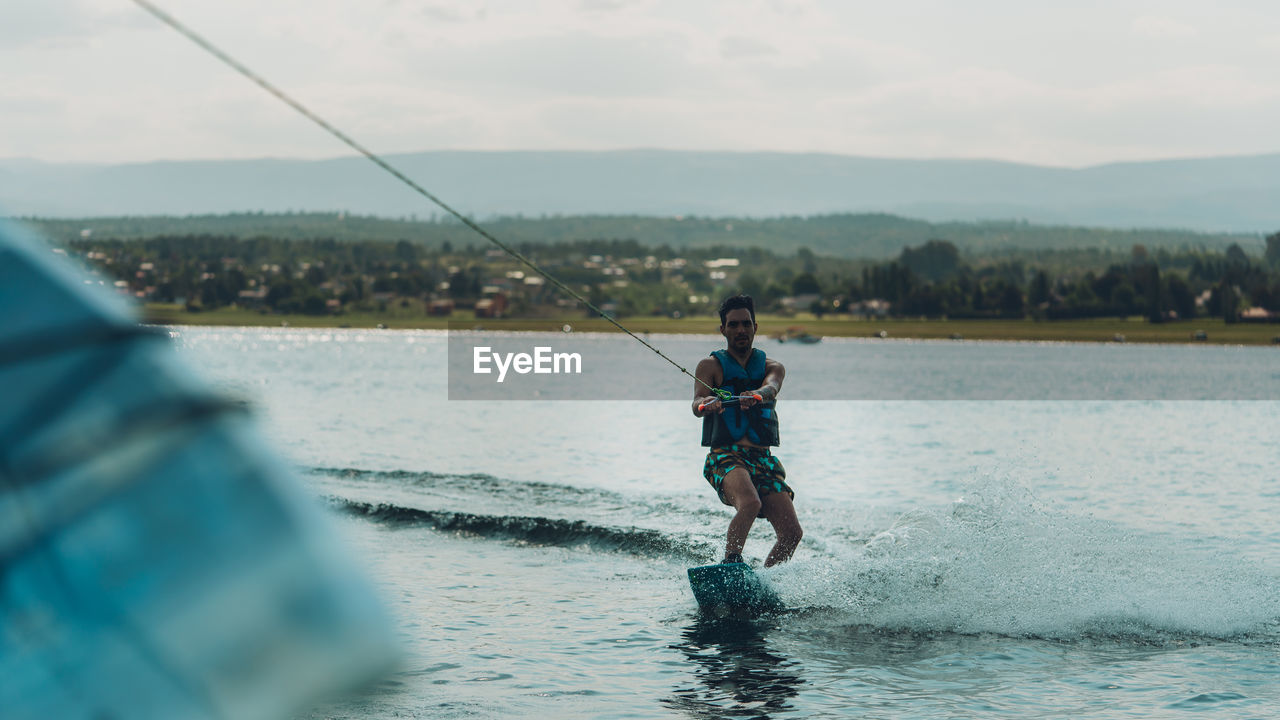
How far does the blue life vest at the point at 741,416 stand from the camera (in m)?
10.5

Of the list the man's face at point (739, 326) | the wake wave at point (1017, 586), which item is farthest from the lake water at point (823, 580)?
the man's face at point (739, 326)

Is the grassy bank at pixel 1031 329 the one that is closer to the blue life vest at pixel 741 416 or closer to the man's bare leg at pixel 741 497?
the blue life vest at pixel 741 416

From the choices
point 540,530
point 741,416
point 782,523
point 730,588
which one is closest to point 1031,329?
point 540,530

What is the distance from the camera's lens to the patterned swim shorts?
10.6 metres

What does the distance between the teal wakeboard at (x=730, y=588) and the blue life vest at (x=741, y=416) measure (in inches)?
51.5

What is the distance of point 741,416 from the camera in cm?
1072

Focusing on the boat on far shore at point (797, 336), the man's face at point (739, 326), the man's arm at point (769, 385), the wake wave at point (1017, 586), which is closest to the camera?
the man's arm at point (769, 385)

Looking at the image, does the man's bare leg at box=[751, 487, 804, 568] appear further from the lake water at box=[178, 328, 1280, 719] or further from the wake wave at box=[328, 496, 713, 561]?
the wake wave at box=[328, 496, 713, 561]

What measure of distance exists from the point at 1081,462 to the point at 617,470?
15794 mm

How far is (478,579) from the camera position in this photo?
529 inches

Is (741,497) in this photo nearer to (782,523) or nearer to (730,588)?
(782,523)

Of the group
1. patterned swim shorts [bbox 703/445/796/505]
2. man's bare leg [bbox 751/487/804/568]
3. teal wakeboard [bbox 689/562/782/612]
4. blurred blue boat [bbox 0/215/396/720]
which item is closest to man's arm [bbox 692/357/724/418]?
patterned swim shorts [bbox 703/445/796/505]

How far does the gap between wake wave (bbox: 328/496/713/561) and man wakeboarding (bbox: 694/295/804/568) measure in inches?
169

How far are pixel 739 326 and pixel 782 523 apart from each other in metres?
1.86
